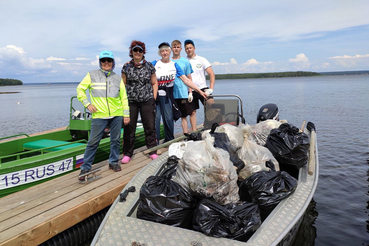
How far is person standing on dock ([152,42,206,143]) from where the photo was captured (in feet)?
16.5

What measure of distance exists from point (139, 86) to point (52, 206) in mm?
2232

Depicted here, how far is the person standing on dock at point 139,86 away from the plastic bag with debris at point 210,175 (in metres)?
1.90

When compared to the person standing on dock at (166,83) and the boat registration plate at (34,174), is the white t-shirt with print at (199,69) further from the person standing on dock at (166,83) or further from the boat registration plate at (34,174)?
the boat registration plate at (34,174)

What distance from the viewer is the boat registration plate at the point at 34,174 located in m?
4.44

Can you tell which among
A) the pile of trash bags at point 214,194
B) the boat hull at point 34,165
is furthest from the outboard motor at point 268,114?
the boat hull at point 34,165

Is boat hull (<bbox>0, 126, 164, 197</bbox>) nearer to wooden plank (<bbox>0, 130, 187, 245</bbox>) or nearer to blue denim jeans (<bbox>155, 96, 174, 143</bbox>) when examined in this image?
wooden plank (<bbox>0, 130, 187, 245</bbox>)

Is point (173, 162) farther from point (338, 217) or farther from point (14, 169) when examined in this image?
point (338, 217)

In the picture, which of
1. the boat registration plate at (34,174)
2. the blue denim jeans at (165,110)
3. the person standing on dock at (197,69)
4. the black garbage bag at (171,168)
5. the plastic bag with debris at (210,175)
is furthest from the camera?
the person standing on dock at (197,69)

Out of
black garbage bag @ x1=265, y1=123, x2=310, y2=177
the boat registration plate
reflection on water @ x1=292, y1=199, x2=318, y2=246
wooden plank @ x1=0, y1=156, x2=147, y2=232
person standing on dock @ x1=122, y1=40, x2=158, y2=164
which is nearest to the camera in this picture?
wooden plank @ x1=0, y1=156, x2=147, y2=232

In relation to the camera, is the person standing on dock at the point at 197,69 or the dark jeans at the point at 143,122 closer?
the dark jeans at the point at 143,122

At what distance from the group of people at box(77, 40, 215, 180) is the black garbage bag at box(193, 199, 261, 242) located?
2221mm

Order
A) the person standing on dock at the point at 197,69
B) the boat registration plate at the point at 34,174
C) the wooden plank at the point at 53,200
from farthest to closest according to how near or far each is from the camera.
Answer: the person standing on dock at the point at 197,69
the boat registration plate at the point at 34,174
the wooden plank at the point at 53,200

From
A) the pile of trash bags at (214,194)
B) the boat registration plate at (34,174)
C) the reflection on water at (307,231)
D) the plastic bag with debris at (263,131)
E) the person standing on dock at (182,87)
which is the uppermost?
the person standing on dock at (182,87)

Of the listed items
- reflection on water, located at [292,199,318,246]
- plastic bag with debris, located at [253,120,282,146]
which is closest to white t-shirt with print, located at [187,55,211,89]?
plastic bag with debris, located at [253,120,282,146]
